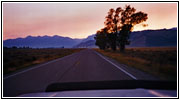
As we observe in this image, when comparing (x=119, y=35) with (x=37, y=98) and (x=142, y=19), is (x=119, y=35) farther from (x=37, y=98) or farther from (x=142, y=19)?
(x=37, y=98)

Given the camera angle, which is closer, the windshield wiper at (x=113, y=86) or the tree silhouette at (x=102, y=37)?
the windshield wiper at (x=113, y=86)

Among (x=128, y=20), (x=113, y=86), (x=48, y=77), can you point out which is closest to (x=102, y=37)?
(x=128, y=20)

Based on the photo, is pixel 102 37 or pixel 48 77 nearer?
pixel 48 77

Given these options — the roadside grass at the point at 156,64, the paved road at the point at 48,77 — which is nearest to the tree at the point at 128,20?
the roadside grass at the point at 156,64

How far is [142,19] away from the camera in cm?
3678

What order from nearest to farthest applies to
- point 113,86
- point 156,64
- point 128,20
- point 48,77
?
1. point 113,86
2. point 48,77
3. point 156,64
4. point 128,20

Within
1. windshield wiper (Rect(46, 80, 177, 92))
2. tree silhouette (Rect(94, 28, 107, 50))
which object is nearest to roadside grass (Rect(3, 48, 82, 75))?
windshield wiper (Rect(46, 80, 177, 92))

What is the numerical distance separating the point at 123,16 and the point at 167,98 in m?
36.4

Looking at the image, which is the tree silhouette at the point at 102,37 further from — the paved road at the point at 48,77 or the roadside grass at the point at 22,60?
the paved road at the point at 48,77

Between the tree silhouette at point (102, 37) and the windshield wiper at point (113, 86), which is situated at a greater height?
the tree silhouette at point (102, 37)

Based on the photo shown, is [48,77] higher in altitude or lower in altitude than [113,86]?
lower

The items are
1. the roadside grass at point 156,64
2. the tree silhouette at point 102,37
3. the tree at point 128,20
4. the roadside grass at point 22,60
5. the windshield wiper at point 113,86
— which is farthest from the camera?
the tree silhouette at point 102,37

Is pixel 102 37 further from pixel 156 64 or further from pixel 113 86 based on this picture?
pixel 113 86

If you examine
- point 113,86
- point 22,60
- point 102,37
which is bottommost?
point 22,60
